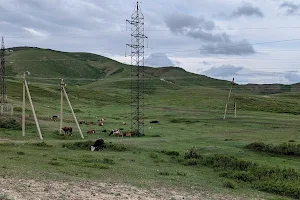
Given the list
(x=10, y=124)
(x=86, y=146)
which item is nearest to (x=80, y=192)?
(x=86, y=146)

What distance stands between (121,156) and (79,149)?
4.95m

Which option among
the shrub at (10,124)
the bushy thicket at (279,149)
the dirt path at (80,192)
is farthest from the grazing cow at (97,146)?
the shrub at (10,124)

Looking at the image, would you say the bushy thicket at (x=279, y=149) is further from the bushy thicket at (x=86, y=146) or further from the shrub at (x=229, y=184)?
the shrub at (x=229, y=184)

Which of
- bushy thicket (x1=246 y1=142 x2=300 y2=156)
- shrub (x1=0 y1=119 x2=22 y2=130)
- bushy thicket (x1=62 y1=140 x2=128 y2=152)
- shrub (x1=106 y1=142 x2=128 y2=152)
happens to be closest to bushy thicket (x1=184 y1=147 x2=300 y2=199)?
shrub (x1=106 y1=142 x2=128 y2=152)

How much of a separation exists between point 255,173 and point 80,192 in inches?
508

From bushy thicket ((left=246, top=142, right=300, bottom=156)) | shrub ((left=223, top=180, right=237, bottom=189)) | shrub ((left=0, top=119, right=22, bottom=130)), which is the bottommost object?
shrub ((left=223, top=180, right=237, bottom=189))

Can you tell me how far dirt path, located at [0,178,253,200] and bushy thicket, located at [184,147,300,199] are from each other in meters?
3.65

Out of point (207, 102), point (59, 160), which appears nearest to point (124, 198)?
point (59, 160)

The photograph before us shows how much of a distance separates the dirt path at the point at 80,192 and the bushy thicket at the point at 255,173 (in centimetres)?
365

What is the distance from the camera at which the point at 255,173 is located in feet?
80.5

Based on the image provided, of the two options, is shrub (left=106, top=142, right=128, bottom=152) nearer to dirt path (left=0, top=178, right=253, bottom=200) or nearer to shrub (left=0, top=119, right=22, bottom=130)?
dirt path (left=0, top=178, right=253, bottom=200)

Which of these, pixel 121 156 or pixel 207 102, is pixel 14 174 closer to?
pixel 121 156

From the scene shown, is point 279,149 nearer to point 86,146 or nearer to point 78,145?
point 86,146

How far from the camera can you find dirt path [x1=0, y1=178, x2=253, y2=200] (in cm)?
1520
